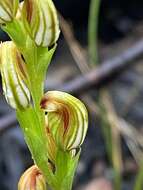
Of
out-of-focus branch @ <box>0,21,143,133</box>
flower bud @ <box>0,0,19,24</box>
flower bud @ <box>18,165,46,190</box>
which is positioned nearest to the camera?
flower bud @ <box>0,0,19,24</box>

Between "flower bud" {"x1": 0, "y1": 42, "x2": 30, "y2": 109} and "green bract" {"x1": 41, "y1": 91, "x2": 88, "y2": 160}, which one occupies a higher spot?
"flower bud" {"x1": 0, "y1": 42, "x2": 30, "y2": 109}

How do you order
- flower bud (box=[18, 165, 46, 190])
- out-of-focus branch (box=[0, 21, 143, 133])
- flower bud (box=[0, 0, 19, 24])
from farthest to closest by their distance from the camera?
out-of-focus branch (box=[0, 21, 143, 133]) → flower bud (box=[18, 165, 46, 190]) → flower bud (box=[0, 0, 19, 24])

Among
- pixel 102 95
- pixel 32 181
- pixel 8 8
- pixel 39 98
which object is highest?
pixel 8 8

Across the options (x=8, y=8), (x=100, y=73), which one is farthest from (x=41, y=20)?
(x=100, y=73)

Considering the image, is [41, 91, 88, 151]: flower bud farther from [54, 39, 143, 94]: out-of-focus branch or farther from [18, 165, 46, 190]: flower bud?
[54, 39, 143, 94]: out-of-focus branch

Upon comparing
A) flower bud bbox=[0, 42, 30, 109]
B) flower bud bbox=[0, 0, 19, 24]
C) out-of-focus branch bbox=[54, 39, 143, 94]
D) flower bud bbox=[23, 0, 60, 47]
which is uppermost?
flower bud bbox=[0, 0, 19, 24]

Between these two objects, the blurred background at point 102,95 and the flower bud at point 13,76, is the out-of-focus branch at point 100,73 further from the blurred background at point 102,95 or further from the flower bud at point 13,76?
the flower bud at point 13,76

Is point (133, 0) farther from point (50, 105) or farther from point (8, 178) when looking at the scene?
point (50, 105)

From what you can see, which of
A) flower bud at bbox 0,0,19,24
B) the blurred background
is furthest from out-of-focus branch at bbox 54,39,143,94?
flower bud at bbox 0,0,19,24

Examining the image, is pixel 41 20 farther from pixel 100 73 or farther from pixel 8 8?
pixel 100 73
